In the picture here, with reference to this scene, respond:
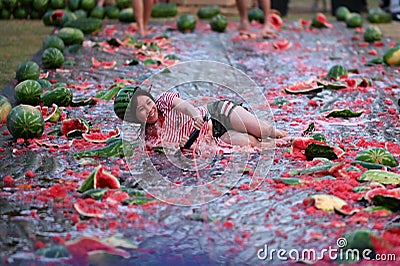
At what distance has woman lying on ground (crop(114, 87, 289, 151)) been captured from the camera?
4.83 metres

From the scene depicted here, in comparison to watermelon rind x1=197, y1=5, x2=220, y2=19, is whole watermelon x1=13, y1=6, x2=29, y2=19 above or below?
above

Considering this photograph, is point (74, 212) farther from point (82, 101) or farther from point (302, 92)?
point (302, 92)

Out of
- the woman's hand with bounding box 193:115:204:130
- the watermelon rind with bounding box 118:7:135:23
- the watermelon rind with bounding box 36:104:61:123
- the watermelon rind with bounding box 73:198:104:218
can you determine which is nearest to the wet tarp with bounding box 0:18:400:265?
the watermelon rind with bounding box 73:198:104:218

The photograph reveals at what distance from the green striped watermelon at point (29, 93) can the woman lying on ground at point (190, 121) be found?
1312 millimetres

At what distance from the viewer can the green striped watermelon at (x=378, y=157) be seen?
450 centimetres

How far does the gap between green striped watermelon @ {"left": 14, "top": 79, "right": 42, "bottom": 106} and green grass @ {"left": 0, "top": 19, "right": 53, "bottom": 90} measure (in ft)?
2.95

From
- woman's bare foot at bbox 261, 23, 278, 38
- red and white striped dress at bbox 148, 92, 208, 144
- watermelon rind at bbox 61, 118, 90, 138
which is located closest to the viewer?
red and white striped dress at bbox 148, 92, 208, 144

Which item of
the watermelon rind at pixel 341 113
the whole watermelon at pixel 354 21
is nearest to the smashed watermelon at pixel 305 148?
the watermelon rind at pixel 341 113

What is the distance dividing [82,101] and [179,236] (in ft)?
9.27

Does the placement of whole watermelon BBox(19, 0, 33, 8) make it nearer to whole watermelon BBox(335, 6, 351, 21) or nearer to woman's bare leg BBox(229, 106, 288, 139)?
whole watermelon BBox(335, 6, 351, 21)

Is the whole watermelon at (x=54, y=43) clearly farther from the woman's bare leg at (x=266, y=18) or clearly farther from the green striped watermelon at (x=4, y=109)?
the woman's bare leg at (x=266, y=18)

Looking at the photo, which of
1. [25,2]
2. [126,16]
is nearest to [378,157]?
[126,16]

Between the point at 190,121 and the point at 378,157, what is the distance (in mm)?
1179

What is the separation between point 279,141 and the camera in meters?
5.04
